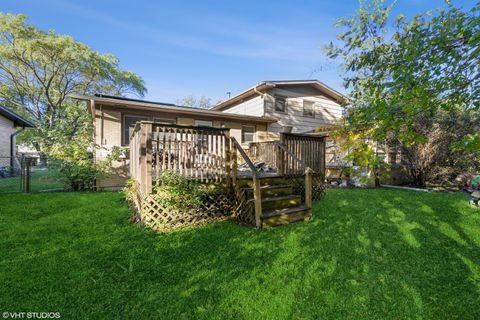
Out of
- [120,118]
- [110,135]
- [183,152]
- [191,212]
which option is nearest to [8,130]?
[110,135]

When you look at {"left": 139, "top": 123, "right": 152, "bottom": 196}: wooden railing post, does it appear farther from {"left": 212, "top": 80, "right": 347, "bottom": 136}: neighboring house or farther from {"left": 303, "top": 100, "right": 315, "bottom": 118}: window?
{"left": 303, "top": 100, "right": 315, "bottom": 118}: window

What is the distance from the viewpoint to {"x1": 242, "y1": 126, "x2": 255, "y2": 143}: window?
11.5m

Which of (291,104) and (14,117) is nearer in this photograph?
(14,117)

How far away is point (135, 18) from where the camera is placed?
8055 mm

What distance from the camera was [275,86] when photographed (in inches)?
483

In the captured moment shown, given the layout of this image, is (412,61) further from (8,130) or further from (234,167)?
(8,130)

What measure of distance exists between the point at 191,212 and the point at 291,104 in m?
10.3

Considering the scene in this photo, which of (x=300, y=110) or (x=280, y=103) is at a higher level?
(x=280, y=103)

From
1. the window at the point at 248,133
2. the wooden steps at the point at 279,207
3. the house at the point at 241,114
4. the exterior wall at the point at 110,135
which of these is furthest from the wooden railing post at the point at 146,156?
the window at the point at 248,133

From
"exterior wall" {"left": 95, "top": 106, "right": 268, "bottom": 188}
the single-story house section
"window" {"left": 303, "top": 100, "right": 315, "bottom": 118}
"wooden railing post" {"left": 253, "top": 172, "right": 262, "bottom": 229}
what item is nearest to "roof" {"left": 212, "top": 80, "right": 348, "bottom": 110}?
"window" {"left": 303, "top": 100, "right": 315, "bottom": 118}

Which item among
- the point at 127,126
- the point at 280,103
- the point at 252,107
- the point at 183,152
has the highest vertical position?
the point at 280,103

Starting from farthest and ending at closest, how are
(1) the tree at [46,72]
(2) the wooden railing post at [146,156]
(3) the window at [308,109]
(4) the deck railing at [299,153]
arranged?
(1) the tree at [46,72]
(3) the window at [308,109]
(4) the deck railing at [299,153]
(2) the wooden railing post at [146,156]

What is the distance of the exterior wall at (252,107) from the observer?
12327 mm

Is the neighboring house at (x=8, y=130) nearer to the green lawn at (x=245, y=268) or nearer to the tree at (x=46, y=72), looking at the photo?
the tree at (x=46, y=72)
